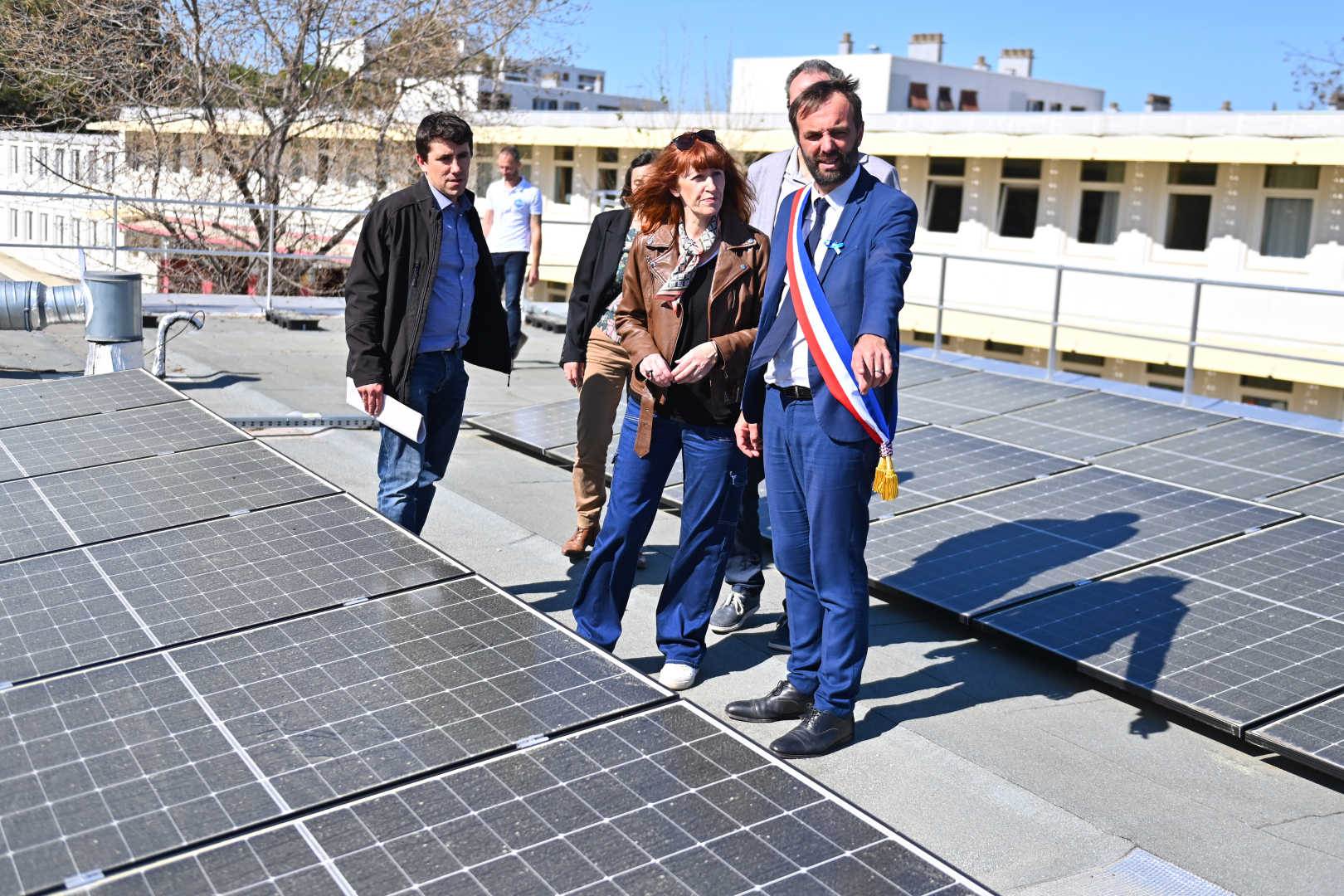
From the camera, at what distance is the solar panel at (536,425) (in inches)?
309

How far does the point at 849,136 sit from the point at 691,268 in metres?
0.81

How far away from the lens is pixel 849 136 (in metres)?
3.69

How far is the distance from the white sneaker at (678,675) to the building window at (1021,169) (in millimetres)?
25731

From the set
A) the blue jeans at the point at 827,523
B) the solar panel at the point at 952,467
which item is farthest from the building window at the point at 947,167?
the blue jeans at the point at 827,523

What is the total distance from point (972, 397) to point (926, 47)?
150 ft

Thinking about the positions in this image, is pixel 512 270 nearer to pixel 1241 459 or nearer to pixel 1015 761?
pixel 1241 459

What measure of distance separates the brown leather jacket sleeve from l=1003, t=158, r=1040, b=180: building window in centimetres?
2541

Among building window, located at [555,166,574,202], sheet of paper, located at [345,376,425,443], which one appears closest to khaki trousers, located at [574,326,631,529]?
sheet of paper, located at [345,376,425,443]

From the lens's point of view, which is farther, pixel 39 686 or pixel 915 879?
pixel 39 686

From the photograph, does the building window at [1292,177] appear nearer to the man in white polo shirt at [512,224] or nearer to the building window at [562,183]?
the building window at [562,183]

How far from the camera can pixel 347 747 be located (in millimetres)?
2301

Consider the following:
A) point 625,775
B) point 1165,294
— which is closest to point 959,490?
point 625,775

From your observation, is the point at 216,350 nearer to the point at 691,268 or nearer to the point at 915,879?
the point at 691,268

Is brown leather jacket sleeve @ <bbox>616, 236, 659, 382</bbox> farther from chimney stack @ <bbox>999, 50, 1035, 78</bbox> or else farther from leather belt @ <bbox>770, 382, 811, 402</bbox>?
chimney stack @ <bbox>999, 50, 1035, 78</bbox>
